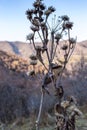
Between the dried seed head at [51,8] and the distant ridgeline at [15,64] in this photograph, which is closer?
the dried seed head at [51,8]

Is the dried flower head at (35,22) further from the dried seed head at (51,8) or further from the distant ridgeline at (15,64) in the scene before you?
the distant ridgeline at (15,64)

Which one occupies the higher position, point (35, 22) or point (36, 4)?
point (36, 4)

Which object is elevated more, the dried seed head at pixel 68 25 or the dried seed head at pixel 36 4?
the dried seed head at pixel 36 4

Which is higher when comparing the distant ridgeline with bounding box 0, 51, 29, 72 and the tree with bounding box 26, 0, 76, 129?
the tree with bounding box 26, 0, 76, 129

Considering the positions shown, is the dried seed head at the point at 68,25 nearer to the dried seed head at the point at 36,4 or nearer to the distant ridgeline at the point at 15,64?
the dried seed head at the point at 36,4

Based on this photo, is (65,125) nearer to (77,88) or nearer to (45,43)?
(45,43)

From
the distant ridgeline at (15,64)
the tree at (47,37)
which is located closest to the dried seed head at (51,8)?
the tree at (47,37)

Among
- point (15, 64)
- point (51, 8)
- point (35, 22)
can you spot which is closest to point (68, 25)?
point (51, 8)

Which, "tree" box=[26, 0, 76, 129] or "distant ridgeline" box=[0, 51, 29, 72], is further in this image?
"distant ridgeline" box=[0, 51, 29, 72]

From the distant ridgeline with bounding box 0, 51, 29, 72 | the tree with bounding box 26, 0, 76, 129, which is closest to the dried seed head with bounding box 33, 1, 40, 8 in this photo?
the tree with bounding box 26, 0, 76, 129

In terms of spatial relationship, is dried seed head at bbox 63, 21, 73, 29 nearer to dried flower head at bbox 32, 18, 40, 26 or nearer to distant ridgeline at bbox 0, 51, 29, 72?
dried flower head at bbox 32, 18, 40, 26

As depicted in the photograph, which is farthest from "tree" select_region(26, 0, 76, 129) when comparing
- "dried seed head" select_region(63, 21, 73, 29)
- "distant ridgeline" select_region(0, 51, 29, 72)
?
"distant ridgeline" select_region(0, 51, 29, 72)

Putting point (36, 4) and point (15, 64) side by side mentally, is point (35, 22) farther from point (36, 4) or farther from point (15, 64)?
point (15, 64)

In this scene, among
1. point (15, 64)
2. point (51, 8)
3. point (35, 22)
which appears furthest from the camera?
point (15, 64)
